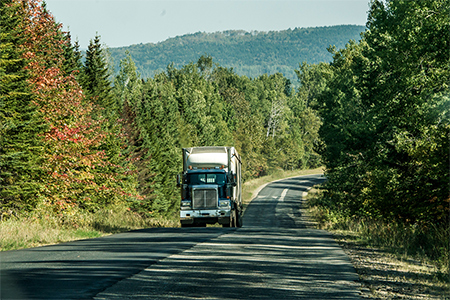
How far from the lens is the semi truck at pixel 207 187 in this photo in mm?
27688

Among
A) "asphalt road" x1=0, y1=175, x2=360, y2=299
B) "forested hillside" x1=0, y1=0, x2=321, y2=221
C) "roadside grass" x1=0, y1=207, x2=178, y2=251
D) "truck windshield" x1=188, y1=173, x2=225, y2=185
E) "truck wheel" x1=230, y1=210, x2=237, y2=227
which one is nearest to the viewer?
"asphalt road" x1=0, y1=175, x2=360, y2=299

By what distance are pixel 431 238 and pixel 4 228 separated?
13061 millimetres

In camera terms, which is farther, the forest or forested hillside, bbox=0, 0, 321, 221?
forested hillside, bbox=0, 0, 321, 221

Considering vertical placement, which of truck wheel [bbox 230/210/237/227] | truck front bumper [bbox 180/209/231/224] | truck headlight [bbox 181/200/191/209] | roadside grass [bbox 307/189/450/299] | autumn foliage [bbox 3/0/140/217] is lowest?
truck wheel [bbox 230/210/237/227]

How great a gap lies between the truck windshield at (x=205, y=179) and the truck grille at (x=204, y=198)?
45cm

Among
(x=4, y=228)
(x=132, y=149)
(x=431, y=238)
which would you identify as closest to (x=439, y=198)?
(x=431, y=238)

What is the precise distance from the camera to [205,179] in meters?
27.7

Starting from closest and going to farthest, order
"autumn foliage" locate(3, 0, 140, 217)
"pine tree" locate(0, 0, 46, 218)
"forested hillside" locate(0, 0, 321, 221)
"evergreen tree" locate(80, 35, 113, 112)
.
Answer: "pine tree" locate(0, 0, 46, 218)
"forested hillside" locate(0, 0, 321, 221)
"autumn foliage" locate(3, 0, 140, 217)
"evergreen tree" locate(80, 35, 113, 112)

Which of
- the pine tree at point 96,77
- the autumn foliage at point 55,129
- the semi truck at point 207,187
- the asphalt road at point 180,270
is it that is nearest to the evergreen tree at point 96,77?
the pine tree at point 96,77

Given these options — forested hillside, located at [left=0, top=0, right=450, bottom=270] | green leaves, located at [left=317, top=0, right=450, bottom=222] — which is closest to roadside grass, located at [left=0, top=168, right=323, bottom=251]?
forested hillside, located at [left=0, top=0, right=450, bottom=270]

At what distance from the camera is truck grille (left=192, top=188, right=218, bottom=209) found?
27.6m

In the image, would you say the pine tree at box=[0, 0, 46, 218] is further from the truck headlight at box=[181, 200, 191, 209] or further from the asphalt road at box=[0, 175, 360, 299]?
the asphalt road at box=[0, 175, 360, 299]

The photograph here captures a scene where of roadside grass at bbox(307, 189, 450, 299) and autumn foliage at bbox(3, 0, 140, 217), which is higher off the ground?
autumn foliage at bbox(3, 0, 140, 217)

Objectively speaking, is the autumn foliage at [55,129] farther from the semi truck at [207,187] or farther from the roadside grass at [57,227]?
the semi truck at [207,187]
